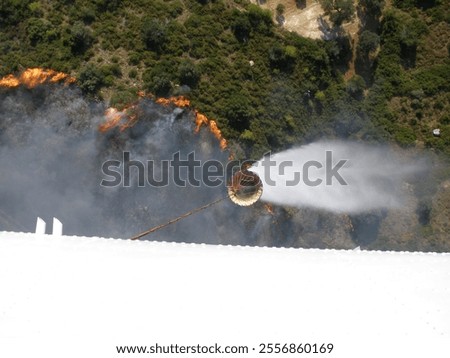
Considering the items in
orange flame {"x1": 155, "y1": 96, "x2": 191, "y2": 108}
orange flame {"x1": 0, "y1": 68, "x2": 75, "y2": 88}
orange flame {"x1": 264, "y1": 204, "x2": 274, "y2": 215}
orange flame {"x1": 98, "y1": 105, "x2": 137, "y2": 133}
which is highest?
orange flame {"x1": 0, "y1": 68, "x2": 75, "y2": 88}

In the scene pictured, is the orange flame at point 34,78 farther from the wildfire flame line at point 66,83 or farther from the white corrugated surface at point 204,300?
the white corrugated surface at point 204,300

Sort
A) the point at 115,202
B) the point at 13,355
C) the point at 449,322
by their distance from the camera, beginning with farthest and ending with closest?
the point at 115,202 < the point at 449,322 < the point at 13,355

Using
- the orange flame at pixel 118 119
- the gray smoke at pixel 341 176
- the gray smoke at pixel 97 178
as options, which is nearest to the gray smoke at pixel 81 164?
the gray smoke at pixel 97 178

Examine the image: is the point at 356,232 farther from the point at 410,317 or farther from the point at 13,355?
the point at 13,355

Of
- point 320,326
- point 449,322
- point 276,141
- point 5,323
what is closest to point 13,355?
point 5,323

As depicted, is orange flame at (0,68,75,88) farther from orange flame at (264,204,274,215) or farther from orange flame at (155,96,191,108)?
orange flame at (264,204,274,215)

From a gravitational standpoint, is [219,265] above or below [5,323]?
above

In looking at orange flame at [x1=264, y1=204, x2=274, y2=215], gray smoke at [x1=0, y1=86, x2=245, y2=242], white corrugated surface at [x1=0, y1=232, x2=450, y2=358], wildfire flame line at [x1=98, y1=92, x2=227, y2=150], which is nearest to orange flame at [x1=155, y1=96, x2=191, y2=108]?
wildfire flame line at [x1=98, y1=92, x2=227, y2=150]
